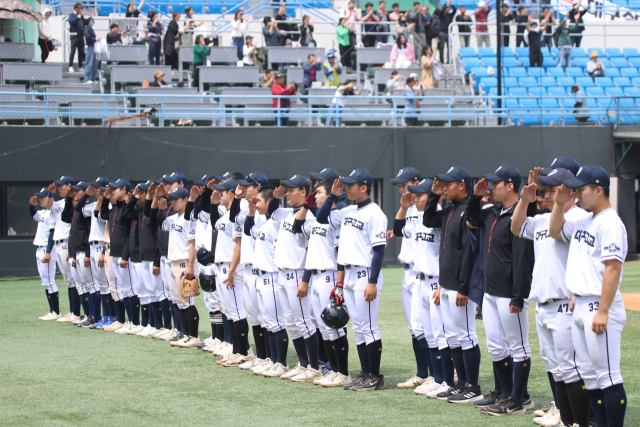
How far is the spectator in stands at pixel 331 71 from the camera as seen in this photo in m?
22.1

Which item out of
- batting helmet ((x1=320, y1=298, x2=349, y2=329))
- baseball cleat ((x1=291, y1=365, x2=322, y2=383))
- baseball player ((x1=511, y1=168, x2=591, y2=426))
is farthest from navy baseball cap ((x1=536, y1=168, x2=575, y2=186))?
baseball cleat ((x1=291, y1=365, x2=322, y2=383))

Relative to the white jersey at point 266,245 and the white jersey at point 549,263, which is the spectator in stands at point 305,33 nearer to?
the white jersey at point 266,245

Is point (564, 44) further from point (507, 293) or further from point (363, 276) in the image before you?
point (507, 293)

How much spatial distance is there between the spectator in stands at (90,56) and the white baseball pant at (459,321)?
1586 centimetres

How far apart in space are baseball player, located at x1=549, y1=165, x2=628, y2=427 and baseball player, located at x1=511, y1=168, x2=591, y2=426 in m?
0.27

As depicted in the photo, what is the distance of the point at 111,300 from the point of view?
38.8 ft

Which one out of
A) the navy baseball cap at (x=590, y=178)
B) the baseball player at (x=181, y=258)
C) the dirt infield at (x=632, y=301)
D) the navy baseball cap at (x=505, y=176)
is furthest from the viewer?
the dirt infield at (x=632, y=301)

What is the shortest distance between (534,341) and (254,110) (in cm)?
1124

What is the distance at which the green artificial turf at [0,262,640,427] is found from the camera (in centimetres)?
621

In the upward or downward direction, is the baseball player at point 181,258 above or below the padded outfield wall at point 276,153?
below

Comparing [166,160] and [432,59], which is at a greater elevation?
[432,59]

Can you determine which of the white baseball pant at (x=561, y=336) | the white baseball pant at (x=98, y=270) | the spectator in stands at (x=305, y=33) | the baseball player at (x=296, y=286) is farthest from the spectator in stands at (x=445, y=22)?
the white baseball pant at (x=561, y=336)

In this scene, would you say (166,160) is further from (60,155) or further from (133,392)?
(133,392)

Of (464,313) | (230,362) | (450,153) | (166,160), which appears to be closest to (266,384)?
(230,362)
